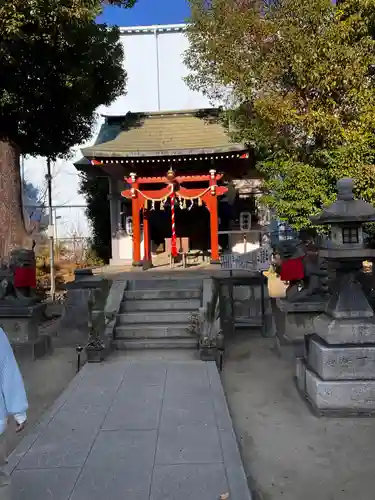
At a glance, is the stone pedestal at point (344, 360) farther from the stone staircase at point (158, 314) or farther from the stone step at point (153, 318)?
the stone step at point (153, 318)

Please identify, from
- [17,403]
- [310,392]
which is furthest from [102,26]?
[17,403]

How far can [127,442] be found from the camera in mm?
4207

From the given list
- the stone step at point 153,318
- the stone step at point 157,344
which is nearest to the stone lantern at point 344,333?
the stone step at point 157,344

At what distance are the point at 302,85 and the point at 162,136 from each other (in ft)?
19.9

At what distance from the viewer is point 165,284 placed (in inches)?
384

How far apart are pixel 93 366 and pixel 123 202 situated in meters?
11.3

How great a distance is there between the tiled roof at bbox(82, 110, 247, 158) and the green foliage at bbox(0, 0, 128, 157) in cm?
129

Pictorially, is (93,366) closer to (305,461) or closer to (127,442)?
(127,442)

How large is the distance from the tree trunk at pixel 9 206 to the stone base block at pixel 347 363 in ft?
30.1

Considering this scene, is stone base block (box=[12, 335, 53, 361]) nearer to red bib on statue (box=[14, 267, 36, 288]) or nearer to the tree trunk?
red bib on statue (box=[14, 267, 36, 288])

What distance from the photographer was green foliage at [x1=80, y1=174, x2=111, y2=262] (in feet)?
66.7

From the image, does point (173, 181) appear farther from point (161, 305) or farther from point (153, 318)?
point (153, 318)

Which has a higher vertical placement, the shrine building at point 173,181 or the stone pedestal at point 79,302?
the shrine building at point 173,181

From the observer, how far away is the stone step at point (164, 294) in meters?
9.27
